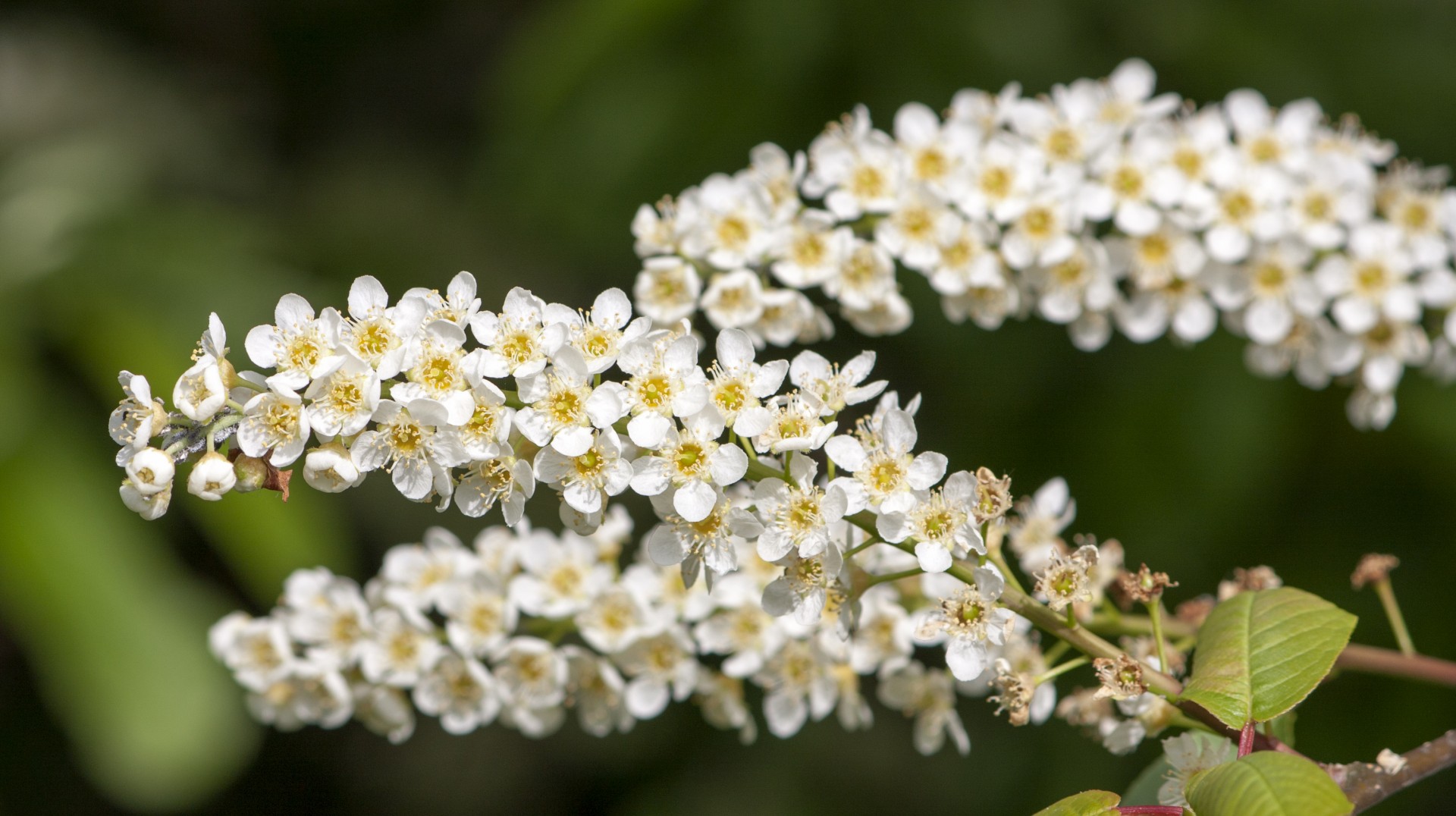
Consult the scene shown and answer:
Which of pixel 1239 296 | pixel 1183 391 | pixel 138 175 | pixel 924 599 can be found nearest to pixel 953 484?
pixel 924 599

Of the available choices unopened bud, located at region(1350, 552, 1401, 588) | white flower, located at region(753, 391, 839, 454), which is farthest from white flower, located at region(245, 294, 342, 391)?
unopened bud, located at region(1350, 552, 1401, 588)

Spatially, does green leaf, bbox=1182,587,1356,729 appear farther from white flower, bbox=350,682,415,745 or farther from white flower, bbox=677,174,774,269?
white flower, bbox=350,682,415,745

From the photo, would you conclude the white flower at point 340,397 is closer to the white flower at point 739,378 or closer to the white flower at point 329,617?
the white flower at point 739,378

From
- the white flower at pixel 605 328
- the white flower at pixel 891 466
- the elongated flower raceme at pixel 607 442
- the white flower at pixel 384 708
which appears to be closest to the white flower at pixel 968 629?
the elongated flower raceme at pixel 607 442

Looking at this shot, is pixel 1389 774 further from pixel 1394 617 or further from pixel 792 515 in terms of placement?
pixel 792 515

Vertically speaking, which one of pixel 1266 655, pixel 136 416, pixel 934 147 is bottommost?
pixel 1266 655

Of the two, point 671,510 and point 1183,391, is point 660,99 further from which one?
point 671,510

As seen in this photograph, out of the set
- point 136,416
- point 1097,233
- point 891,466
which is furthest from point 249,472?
point 1097,233
